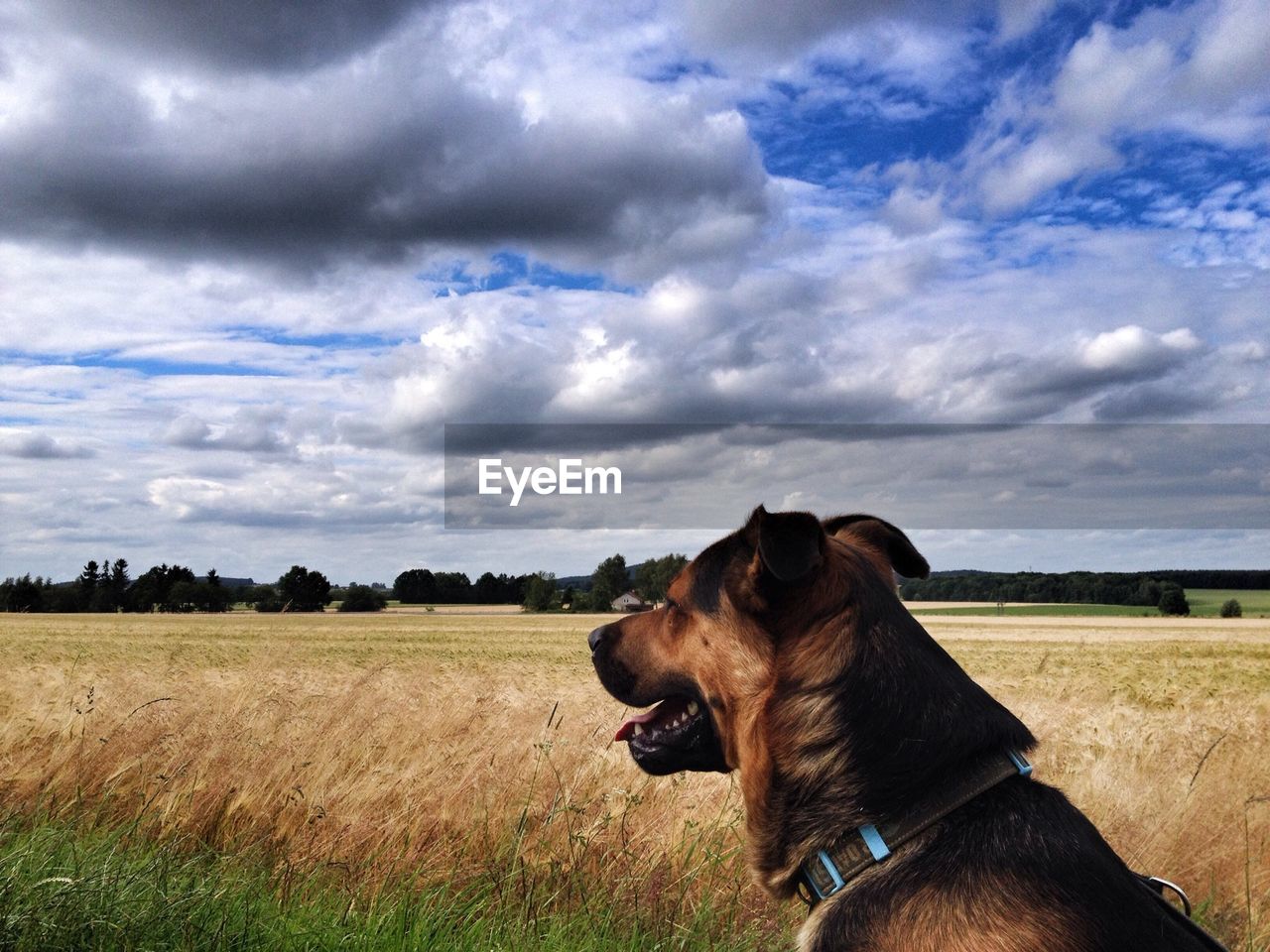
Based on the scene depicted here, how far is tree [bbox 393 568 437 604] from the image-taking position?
118875mm


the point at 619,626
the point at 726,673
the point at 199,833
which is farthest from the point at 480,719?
the point at 726,673

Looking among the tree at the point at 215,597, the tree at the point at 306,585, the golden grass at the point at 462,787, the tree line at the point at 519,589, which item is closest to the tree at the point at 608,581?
the tree line at the point at 519,589

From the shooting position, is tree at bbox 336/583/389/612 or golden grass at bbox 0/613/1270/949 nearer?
golden grass at bbox 0/613/1270/949

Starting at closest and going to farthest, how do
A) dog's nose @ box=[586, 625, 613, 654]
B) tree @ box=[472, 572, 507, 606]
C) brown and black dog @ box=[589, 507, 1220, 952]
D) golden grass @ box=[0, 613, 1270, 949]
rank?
brown and black dog @ box=[589, 507, 1220, 952], dog's nose @ box=[586, 625, 613, 654], golden grass @ box=[0, 613, 1270, 949], tree @ box=[472, 572, 507, 606]

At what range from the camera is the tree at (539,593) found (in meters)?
115

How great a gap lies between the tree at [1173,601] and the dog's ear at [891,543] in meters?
116

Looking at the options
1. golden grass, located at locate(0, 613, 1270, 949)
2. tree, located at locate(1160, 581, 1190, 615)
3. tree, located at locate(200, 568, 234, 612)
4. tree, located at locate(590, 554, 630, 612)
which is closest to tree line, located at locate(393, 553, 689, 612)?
tree, located at locate(590, 554, 630, 612)

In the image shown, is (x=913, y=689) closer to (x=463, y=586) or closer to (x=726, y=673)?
(x=726, y=673)

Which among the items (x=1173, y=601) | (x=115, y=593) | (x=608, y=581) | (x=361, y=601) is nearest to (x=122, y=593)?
(x=115, y=593)

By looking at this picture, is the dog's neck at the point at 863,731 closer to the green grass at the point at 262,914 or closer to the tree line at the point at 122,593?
the green grass at the point at 262,914

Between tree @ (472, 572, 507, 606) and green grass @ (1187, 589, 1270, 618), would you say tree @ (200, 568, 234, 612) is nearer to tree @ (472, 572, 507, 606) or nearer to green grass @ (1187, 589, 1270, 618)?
tree @ (472, 572, 507, 606)

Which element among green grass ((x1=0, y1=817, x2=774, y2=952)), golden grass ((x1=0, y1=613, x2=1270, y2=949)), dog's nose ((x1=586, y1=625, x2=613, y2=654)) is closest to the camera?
green grass ((x1=0, y1=817, x2=774, y2=952))

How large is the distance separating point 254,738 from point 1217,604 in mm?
122022

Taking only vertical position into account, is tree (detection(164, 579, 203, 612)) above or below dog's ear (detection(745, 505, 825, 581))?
above
